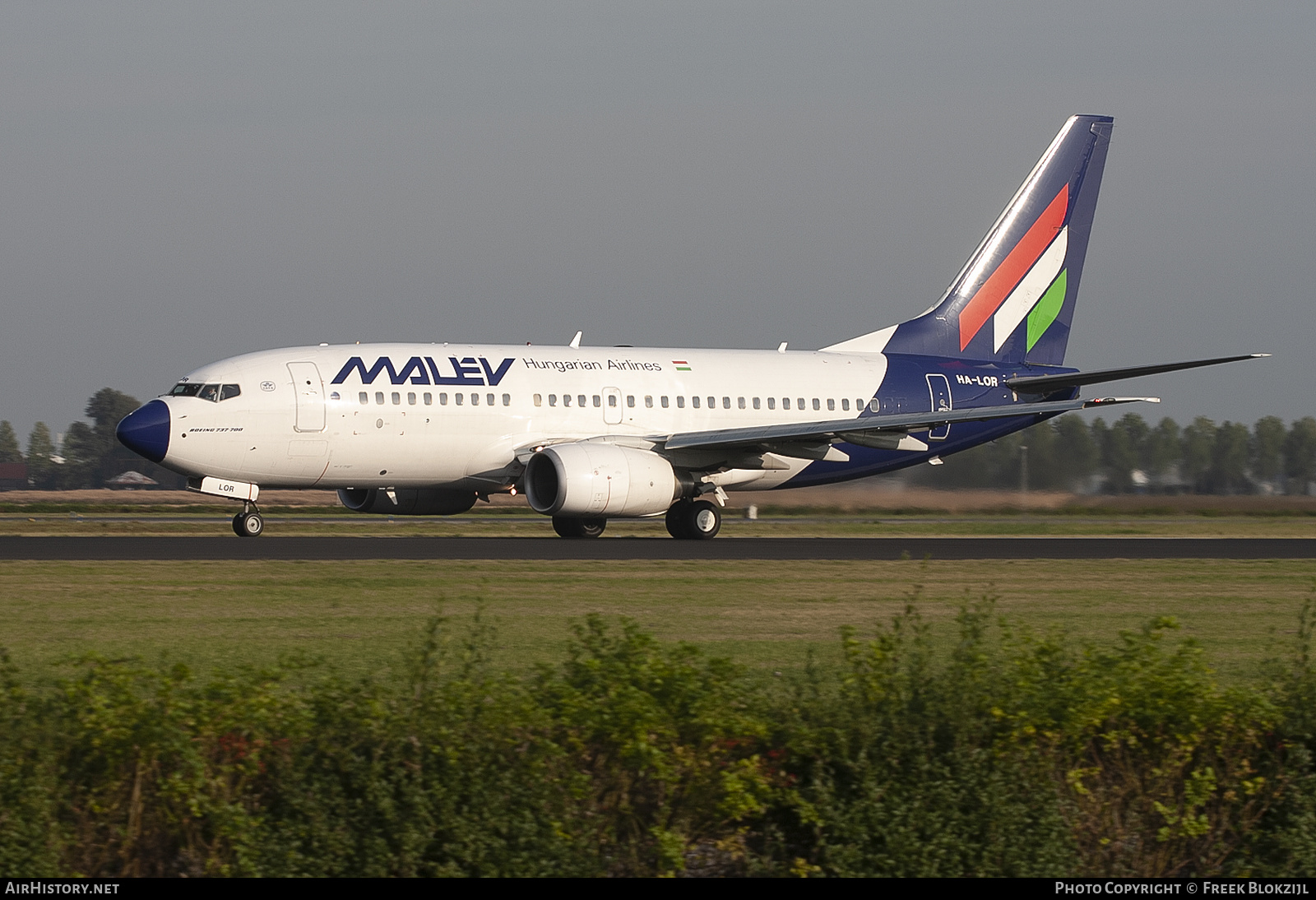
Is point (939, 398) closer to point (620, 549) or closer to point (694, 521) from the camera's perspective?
point (694, 521)

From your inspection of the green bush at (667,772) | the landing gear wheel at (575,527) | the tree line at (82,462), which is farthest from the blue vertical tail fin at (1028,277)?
the tree line at (82,462)

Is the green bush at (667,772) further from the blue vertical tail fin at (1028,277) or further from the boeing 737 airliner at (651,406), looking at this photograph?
the blue vertical tail fin at (1028,277)

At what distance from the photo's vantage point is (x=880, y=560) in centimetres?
2583

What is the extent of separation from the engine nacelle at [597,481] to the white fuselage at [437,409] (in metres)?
1.48

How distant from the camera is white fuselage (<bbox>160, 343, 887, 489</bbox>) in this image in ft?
98.4

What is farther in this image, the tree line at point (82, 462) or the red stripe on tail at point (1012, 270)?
the tree line at point (82, 462)

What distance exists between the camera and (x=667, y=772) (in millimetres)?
9500

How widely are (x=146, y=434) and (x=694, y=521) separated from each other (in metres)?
11.3

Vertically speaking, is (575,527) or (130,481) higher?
(130,481)

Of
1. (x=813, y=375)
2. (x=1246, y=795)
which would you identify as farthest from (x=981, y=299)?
(x=1246, y=795)

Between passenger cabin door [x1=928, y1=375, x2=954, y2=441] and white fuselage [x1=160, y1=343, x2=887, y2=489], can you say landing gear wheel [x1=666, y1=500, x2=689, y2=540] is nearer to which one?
white fuselage [x1=160, y1=343, x2=887, y2=489]

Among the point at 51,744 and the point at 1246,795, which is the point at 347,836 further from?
the point at 1246,795

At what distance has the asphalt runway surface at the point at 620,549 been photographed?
2553 centimetres

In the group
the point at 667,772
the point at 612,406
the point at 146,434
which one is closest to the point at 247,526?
the point at 146,434
